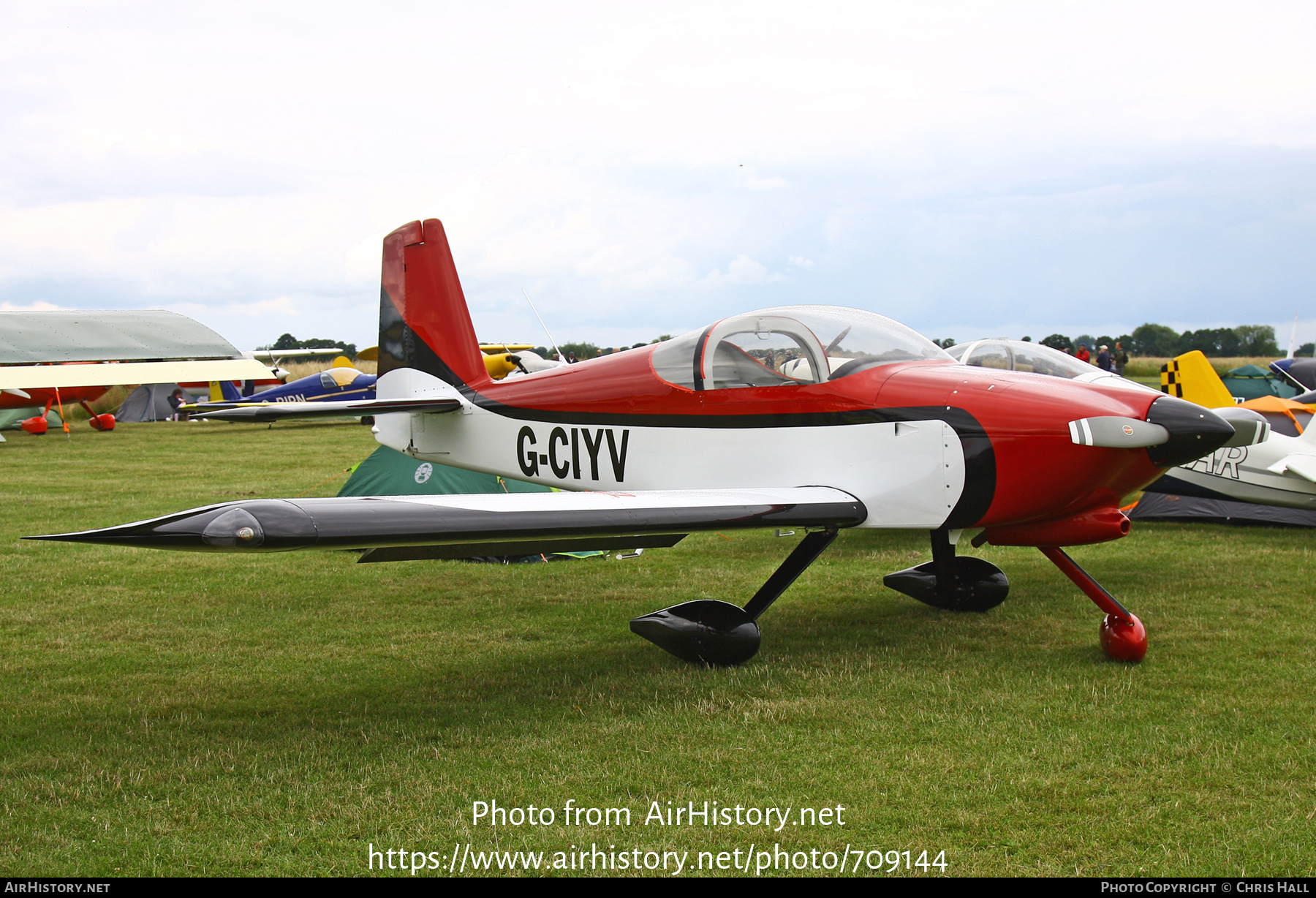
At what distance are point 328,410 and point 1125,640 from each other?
5.08 meters

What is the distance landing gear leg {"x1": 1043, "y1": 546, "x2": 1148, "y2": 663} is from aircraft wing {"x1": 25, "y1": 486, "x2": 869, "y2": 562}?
4.39 feet

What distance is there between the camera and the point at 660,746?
4109mm

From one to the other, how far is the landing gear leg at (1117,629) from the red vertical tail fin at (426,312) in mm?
4593

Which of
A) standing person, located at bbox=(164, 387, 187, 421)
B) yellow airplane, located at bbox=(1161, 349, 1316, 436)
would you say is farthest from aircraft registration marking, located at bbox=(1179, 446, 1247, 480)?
standing person, located at bbox=(164, 387, 187, 421)

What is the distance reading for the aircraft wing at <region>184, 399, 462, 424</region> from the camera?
21.1 feet

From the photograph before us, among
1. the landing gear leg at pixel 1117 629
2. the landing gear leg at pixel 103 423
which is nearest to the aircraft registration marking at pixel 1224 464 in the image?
the landing gear leg at pixel 1117 629

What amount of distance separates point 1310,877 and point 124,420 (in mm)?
31795

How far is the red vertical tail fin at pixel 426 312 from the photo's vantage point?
793cm

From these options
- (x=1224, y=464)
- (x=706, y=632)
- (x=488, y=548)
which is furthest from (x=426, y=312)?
(x=1224, y=464)

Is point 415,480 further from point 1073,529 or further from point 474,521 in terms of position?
point 1073,529

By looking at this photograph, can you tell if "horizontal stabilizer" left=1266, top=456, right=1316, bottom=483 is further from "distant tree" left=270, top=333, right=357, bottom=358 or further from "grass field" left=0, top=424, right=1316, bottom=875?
"distant tree" left=270, top=333, right=357, bottom=358

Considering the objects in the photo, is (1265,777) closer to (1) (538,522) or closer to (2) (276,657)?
(1) (538,522)

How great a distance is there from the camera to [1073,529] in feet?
17.0
